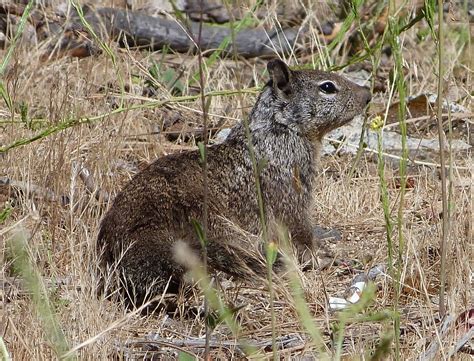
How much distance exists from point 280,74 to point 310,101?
20 cm

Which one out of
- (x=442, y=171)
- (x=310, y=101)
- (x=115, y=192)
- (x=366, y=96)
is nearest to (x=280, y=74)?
(x=310, y=101)

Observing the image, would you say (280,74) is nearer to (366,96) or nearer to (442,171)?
(366,96)

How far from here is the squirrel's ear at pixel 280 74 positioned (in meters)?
4.73

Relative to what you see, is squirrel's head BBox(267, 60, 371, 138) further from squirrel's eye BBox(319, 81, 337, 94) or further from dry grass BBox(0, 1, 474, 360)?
dry grass BBox(0, 1, 474, 360)

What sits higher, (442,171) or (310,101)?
(442,171)

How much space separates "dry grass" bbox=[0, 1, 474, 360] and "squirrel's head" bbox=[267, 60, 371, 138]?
0.67ft

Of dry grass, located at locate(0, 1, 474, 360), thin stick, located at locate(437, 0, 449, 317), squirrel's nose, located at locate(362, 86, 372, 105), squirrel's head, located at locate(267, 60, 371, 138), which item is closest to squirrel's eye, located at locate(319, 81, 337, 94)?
squirrel's head, located at locate(267, 60, 371, 138)

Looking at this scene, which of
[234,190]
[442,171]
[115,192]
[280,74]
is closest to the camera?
[442,171]

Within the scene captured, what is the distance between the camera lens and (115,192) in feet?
16.2

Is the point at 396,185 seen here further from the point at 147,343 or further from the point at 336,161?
the point at 147,343

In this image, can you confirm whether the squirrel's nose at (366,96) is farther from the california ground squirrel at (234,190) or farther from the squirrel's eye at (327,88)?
the squirrel's eye at (327,88)

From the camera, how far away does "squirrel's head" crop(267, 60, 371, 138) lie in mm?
4809

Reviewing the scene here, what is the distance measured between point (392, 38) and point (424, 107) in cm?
339

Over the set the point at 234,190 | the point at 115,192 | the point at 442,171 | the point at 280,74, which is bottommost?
the point at 115,192
